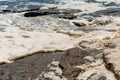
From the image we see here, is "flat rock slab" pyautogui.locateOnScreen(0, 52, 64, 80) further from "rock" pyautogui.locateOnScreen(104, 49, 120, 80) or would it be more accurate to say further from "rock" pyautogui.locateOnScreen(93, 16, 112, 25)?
"rock" pyautogui.locateOnScreen(93, 16, 112, 25)

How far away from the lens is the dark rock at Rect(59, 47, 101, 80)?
16.6 feet

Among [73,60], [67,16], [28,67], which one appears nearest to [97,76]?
[73,60]

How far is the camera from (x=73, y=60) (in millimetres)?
5449

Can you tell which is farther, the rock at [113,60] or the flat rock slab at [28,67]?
the flat rock slab at [28,67]

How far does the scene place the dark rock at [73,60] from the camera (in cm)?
505

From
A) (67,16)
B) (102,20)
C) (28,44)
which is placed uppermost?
(28,44)

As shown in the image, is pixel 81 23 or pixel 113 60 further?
pixel 81 23

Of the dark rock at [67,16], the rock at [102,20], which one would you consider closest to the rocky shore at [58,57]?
the rock at [102,20]

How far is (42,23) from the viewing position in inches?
447

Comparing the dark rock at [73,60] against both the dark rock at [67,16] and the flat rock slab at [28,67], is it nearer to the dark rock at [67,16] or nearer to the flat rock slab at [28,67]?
the flat rock slab at [28,67]

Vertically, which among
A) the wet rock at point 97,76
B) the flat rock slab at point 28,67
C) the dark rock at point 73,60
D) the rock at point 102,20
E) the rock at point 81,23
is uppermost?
the wet rock at point 97,76

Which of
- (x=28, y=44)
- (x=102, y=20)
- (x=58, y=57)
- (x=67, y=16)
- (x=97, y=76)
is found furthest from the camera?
(x=67, y=16)

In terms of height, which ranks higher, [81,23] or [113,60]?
[113,60]

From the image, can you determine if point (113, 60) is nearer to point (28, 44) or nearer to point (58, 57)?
point (58, 57)
